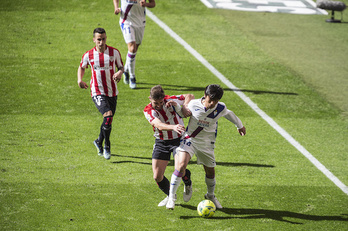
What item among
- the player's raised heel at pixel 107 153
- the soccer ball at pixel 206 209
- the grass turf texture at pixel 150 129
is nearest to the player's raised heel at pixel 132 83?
the grass turf texture at pixel 150 129

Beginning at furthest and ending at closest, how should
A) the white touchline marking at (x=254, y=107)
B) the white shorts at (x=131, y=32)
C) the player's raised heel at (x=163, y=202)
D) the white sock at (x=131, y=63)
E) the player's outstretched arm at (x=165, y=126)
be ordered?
the white sock at (x=131, y=63) < the white shorts at (x=131, y=32) < the white touchline marking at (x=254, y=107) < the player's raised heel at (x=163, y=202) < the player's outstretched arm at (x=165, y=126)

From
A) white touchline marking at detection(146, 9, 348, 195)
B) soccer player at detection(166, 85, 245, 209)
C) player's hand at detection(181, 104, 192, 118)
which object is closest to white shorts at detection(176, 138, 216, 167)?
soccer player at detection(166, 85, 245, 209)

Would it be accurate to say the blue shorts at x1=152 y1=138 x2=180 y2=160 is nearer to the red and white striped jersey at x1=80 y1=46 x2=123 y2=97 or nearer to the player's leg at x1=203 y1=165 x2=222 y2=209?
the player's leg at x1=203 y1=165 x2=222 y2=209

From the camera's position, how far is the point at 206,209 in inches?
282

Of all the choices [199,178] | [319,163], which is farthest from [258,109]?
[199,178]

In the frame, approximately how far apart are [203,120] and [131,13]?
5.36 metres

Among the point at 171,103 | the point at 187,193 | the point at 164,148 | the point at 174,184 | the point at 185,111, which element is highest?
the point at 171,103

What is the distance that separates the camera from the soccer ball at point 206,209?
716 cm

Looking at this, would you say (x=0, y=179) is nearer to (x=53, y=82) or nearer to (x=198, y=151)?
(x=198, y=151)

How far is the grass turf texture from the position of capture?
7.39 m

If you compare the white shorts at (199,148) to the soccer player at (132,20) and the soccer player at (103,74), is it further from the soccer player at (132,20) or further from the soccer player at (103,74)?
the soccer player at (132,20)

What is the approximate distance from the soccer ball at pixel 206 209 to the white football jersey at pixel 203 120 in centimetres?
87

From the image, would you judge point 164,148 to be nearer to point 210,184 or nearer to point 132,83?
point 210,184

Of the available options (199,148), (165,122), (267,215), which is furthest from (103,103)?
(267,215)
